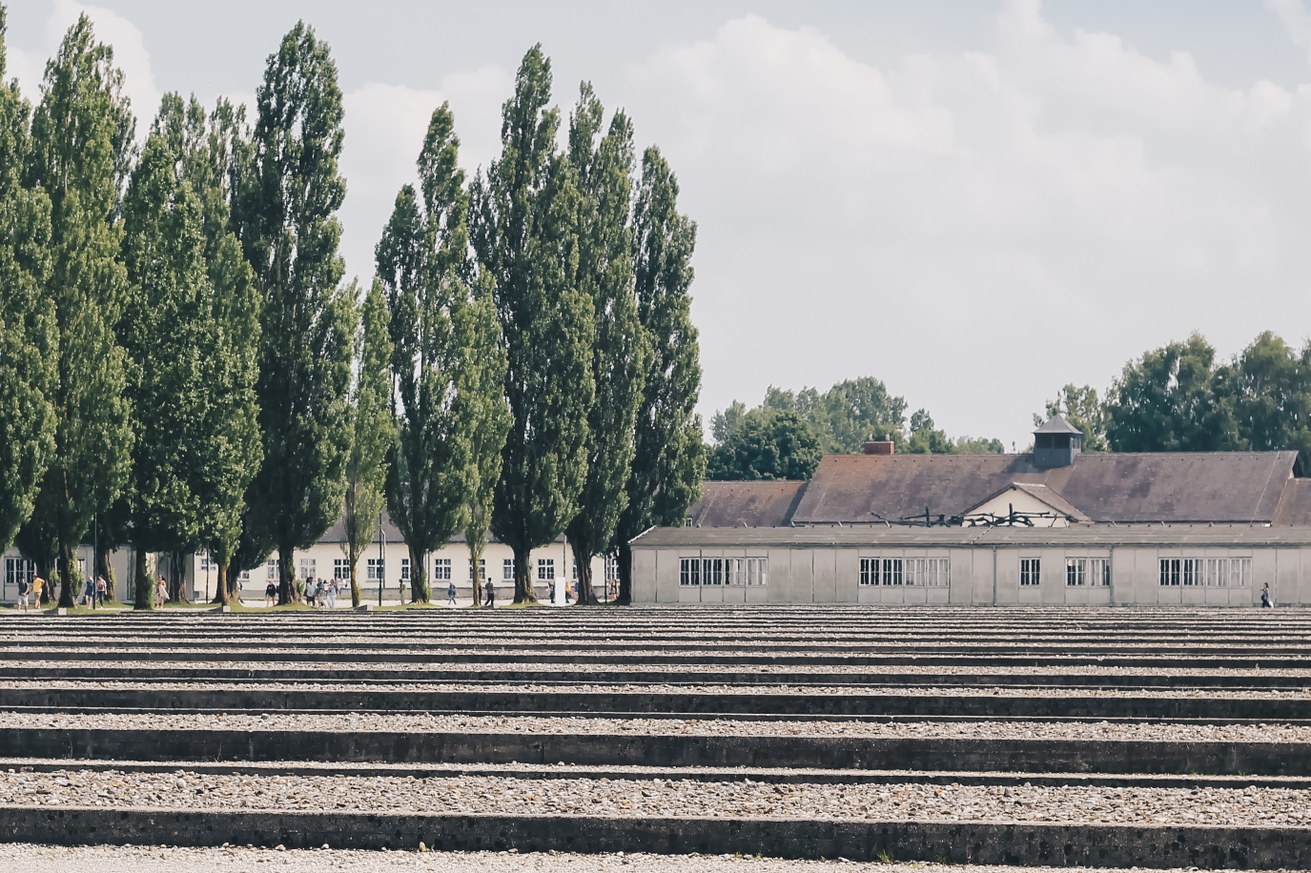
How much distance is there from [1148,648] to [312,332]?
98.2 ft

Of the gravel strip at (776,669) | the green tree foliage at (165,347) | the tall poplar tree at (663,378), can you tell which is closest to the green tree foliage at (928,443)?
the tall poplar tree at (663,378)

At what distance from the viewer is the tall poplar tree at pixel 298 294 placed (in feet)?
174

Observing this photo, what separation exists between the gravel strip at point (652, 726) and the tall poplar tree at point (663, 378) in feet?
146

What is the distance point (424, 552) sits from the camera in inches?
2275

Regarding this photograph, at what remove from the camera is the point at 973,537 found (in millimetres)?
59969

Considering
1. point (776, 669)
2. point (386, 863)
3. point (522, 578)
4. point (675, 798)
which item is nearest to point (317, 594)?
point (522, 578)

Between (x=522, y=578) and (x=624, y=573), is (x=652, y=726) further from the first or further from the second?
(x=624, y=573)

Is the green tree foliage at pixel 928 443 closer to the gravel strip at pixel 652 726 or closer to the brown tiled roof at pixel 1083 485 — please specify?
the brown tiled roof at pixel 1083 485

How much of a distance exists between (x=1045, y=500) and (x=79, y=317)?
150 feet

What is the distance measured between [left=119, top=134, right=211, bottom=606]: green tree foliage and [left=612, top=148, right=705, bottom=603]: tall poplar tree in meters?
17.4

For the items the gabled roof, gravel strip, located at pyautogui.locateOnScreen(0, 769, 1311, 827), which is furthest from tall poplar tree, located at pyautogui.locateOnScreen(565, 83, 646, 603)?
gravel strip, located at pyautogui.locateOnScreen(0, 769, 1311, 827)

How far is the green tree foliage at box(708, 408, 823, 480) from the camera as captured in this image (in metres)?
115

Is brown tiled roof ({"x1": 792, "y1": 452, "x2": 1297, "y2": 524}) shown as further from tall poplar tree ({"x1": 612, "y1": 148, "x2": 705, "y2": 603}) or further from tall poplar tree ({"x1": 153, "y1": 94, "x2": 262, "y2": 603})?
tall poplar tree ({"x1": 153, "y1": 94, "x2": 262, "y2": 603})

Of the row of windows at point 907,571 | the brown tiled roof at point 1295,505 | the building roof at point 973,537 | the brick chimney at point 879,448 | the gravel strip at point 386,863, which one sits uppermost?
the brick chimney at point 879,448
